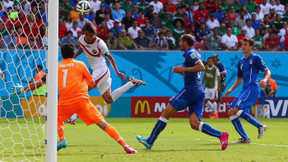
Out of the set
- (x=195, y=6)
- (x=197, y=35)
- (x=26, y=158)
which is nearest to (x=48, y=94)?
(x=26, y=158)

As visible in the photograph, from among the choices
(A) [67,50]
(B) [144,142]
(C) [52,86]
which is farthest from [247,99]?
(C) [52,86]

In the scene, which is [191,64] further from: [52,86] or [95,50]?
[52,86]

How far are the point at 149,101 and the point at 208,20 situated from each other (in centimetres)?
520

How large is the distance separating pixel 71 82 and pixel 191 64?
2106 millimetres

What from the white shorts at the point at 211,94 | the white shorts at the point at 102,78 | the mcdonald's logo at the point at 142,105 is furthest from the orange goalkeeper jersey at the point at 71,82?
the white shorts at the point at 211,94

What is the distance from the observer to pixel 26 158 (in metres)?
7.97

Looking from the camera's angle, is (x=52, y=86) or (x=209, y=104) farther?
(x=209, y=104)

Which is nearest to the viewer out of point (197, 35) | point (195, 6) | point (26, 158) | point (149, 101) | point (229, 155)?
point (26, 158)

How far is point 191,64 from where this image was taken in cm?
935

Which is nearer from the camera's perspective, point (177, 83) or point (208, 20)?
point (177, 83)

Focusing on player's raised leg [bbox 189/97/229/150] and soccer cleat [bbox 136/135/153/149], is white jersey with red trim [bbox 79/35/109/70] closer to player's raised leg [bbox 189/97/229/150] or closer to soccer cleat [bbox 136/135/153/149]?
soccer cleat [bbox 136/135/153/149]

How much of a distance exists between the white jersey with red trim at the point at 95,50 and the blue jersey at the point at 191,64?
8.02 ft

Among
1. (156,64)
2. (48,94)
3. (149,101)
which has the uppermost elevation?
(48,94)

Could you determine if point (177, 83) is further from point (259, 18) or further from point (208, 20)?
point (259, 18)
